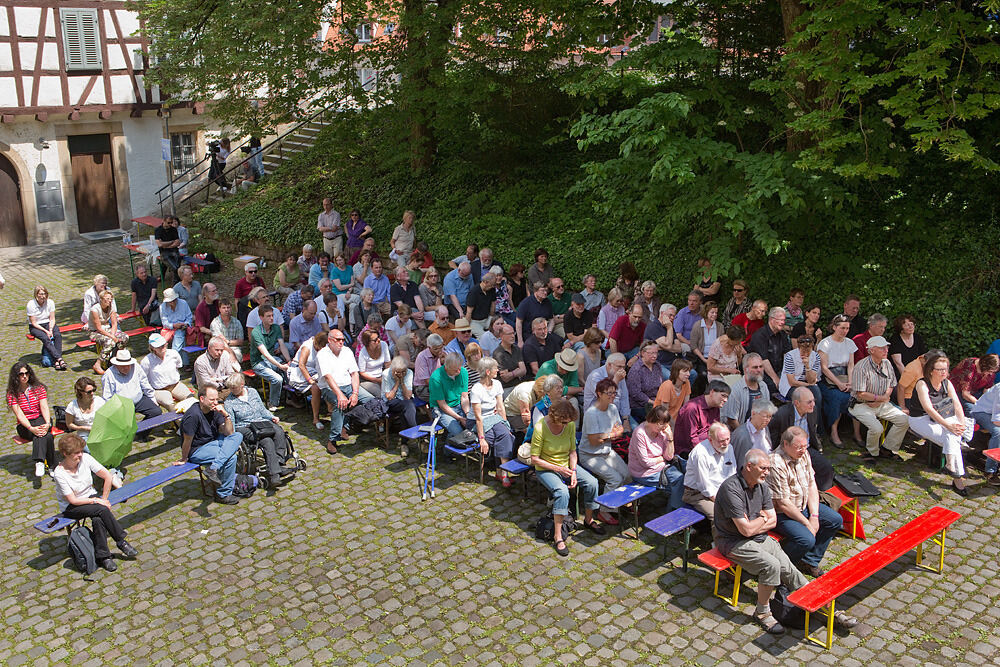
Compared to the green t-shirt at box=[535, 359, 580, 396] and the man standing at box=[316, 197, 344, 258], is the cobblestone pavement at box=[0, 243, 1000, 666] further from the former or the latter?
the man standing at box=[316, 197, 344, 258]

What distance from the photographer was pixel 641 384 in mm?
10992

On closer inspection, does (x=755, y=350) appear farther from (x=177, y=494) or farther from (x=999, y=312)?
(x=177, y=494)

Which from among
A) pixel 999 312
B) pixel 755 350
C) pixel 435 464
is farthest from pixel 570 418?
pixel 999 312

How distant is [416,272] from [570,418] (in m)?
7.65

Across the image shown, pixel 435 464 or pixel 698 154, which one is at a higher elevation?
pixel 698 154

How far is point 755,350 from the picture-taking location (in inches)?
454

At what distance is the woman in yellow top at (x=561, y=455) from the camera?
9289mm

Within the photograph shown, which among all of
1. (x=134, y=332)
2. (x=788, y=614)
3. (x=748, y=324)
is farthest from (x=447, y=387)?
(x=134, y=332)

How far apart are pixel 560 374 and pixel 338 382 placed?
278 cm

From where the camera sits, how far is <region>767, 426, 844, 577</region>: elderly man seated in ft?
26.8

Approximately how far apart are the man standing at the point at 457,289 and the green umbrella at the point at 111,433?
6.10m

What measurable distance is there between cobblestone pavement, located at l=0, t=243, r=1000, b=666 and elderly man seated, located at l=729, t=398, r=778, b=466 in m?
1.10

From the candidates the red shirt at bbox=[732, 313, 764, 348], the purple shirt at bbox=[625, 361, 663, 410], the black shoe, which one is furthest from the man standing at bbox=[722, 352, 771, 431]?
the black shoe

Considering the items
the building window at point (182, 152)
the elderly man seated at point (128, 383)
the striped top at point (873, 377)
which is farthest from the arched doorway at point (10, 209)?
the striped top at point (873, 377)
